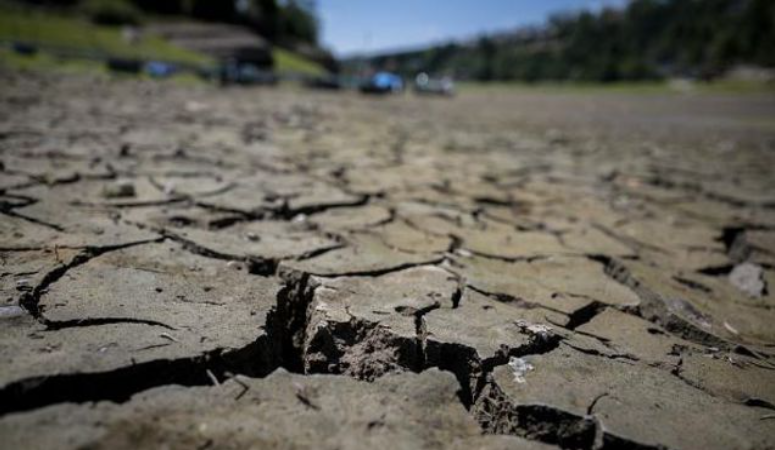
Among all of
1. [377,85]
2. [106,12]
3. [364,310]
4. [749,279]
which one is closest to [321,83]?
[377,85]

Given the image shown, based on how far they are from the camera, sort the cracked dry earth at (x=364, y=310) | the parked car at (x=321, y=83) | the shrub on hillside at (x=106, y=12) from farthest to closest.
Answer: the shrub on hillside at (x=106, y=12)
the parked car at (x=321, y=83)
the cracked dry earth at (x=364, y=310)

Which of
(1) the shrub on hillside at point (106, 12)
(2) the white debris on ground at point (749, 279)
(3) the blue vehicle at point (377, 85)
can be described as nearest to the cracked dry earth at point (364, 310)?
(2) the white debris on ground at point (749, 279)

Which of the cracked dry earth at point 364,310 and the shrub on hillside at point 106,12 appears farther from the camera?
the shrub on hillside at point 106,12

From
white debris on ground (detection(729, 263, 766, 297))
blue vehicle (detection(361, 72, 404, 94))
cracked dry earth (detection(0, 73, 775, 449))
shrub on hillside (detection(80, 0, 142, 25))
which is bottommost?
white debris on ground (detection(729, 263, 766, 297))

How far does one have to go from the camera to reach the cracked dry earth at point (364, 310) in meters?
0.93

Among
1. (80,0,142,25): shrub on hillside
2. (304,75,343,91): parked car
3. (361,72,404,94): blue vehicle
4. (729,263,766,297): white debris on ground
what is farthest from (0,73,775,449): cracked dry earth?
(80,0,142,25): shrub on hillside

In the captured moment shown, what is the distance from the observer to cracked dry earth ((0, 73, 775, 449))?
3.06ft

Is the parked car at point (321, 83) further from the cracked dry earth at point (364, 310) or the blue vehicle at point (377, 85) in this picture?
the cracked dry earth at point (364, 310)

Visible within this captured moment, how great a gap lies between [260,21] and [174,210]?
37.8 meters

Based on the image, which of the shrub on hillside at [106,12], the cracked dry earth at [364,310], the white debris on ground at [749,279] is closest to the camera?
the cracked dry earth at [364,310]

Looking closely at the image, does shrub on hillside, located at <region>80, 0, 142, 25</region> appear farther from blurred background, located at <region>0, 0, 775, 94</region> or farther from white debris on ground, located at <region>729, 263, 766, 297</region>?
white debris on ground, located at <region>729, 263, 766, 297</region>

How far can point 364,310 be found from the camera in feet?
4.44

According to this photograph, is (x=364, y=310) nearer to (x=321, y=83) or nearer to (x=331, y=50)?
(x=321, y=83)

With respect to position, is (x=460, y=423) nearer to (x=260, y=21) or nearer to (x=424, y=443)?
(x=424, y=443)
